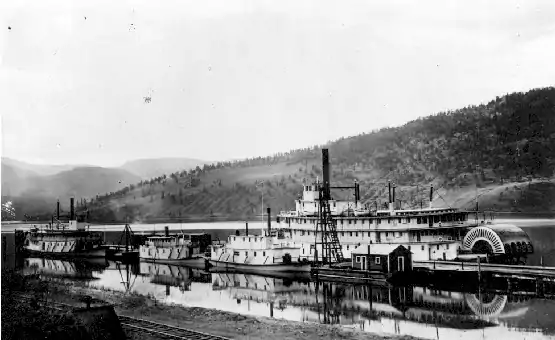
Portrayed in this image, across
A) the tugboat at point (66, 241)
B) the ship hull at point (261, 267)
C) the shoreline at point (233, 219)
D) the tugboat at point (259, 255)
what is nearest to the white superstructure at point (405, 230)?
the tugboat at point (259, 255)

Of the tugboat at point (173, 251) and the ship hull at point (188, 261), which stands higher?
the tugboat at point (173, 251)

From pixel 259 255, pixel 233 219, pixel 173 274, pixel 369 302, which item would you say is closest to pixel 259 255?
pixel 259 255

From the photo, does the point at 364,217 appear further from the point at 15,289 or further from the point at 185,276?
the point at 15,289

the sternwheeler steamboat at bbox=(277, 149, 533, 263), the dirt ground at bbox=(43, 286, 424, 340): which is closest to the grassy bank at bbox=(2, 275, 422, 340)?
the dirt ground at bbox=(43, 286, 424, 340)

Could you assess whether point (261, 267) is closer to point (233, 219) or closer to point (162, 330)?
point (162, 330)

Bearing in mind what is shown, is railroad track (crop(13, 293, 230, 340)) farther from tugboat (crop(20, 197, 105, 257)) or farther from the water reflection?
tugboat (crop(20, 197, 105, 257))

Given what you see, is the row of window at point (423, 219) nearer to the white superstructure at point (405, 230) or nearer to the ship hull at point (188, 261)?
the white superstructure at point (405, 230)

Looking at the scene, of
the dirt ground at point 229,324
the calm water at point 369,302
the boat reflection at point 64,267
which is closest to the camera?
the dirt ground at point 229,324

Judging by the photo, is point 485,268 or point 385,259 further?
point 385,259
